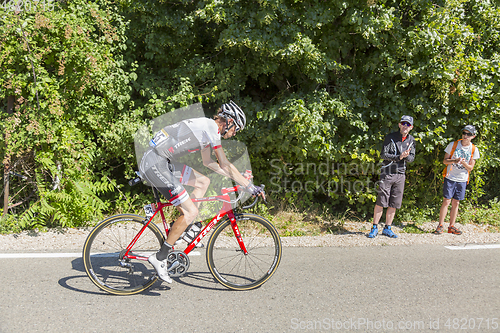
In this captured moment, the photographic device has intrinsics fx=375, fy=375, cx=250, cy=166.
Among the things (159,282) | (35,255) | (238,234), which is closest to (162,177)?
(238,234)

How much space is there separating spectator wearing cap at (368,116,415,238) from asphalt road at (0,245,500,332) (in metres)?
1.33

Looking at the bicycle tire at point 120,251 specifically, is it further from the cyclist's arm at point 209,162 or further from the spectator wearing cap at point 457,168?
the spectator wearing cap at point 457,168

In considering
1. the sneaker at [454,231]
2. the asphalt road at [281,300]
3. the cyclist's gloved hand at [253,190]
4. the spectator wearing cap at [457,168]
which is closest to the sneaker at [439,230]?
the spectator wearing cap at [457,168]

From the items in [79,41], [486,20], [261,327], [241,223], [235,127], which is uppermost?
[486,20]

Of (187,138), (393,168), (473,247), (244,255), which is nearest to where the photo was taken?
(187,138)

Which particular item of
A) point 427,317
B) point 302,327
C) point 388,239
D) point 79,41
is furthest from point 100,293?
point 388,239

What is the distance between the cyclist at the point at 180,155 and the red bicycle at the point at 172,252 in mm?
133

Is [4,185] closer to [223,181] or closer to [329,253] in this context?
[223,181]

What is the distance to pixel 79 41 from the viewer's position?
5.54 m

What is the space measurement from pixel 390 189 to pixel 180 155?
12.8ft

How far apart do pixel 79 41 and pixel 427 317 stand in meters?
5.70

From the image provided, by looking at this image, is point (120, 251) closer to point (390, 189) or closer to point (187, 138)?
point (187, 138)

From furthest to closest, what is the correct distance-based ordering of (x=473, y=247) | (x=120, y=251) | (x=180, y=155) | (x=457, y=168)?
(x=457, y=168)
(x=473, y=247)
(x=120, y=251)
(x=180, y=155)

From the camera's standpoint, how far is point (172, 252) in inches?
155
